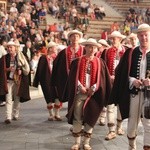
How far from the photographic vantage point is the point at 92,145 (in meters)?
6.99

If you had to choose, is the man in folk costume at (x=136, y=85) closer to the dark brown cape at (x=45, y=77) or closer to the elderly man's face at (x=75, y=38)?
the elderly man's face at (x=75, y=38)

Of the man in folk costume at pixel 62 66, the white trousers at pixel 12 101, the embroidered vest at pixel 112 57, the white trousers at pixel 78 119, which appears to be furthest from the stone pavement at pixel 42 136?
the embroidered vest at pixel 112 57

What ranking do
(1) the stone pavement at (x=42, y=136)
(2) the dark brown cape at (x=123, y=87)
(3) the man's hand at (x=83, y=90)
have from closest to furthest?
(2) the dark brown cape at (x=123, y=87) → (3) the man's hand at (x=83, y=90) → (1) the stone pavement at (x=42, y=136)

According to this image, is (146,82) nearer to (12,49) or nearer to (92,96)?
(92,96)

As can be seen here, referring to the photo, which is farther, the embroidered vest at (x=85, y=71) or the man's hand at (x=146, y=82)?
the embroidered vest at (x=85, y=71)

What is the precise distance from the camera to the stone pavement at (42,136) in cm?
692

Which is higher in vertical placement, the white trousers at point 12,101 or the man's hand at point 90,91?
the man's hand at point 90,91

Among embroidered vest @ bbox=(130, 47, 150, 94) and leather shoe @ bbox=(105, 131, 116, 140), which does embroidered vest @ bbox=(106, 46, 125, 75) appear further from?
embroidered vest @ bbox=(130, 47, 150, 94)

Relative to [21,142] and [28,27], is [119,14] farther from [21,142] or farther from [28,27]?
[21,142]

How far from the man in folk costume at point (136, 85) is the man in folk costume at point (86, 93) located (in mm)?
544

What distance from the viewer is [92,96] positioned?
21.9 feet

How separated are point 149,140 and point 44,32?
43.7 ft

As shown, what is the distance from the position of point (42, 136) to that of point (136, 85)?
2.47 m

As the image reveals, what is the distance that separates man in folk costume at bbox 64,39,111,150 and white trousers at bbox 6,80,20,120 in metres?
2.45
